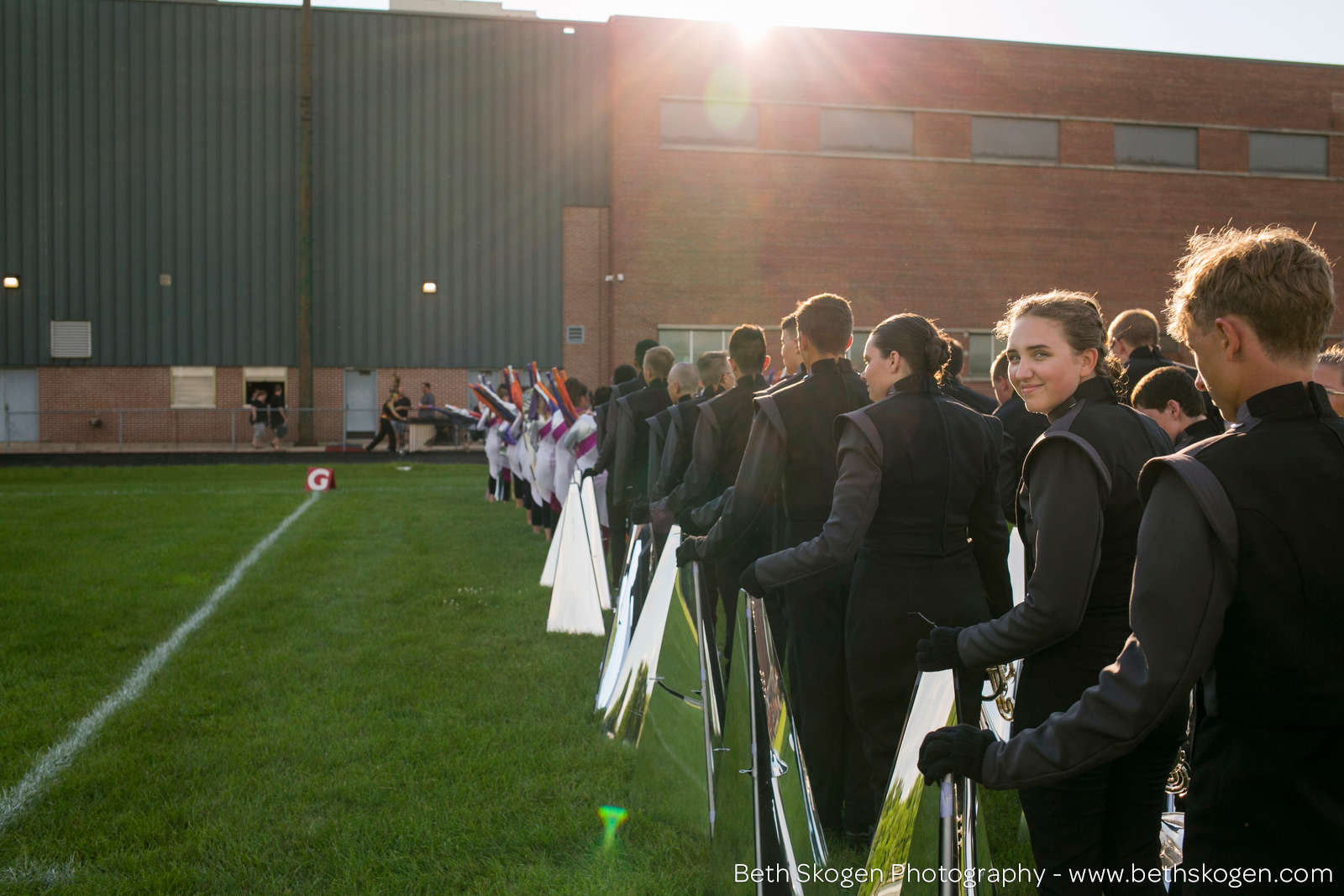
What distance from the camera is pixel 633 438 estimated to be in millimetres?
8109

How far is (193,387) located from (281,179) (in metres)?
7.34

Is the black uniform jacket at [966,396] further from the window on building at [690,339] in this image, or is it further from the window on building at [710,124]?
the window on building at [710,124]

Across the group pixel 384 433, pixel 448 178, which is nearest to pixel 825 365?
pixel 384 433

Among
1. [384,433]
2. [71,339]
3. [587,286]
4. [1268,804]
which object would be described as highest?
[587,286]

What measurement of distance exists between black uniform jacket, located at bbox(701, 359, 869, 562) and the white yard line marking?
3039 mm

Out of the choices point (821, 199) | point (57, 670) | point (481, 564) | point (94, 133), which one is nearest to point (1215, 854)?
point (57, 670)

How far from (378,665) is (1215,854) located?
5507mm

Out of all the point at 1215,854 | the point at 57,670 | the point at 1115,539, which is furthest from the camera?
the point at 57,670

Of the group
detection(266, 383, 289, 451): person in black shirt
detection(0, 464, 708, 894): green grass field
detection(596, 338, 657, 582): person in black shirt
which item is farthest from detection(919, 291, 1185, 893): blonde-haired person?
detection(266, 383, 289, 451): person in black shirt

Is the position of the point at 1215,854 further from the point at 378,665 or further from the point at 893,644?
the point at 378,665

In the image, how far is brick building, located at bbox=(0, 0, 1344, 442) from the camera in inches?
1272

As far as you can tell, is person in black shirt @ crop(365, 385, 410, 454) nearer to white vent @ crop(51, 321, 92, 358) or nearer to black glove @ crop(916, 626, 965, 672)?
white vent @ crop(51, 321, 92, 358)

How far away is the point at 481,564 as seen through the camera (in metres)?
10.2

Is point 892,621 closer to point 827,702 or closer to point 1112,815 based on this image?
point 827,702
